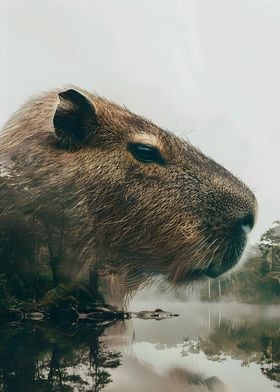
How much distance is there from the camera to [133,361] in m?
3.13

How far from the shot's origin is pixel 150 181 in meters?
4.90

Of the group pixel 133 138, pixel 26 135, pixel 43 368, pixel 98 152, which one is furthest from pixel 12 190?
pixel 43 368

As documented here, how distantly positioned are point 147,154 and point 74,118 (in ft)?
2.51

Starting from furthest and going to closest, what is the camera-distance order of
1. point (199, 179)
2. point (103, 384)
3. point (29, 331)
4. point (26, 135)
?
1. point (26, 135)
2. point (199, 179)
3. point (29, 331)
4. point (103, 384)

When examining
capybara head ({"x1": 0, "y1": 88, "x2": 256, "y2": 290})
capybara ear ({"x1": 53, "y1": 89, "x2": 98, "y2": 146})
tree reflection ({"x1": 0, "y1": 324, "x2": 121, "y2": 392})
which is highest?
capybara ear ({"x1": 53, "y1": 89, "x2": 98, "y2": 146})

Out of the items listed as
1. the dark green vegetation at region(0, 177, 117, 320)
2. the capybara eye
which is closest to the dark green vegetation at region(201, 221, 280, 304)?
the dark green vegetation at region(0, 177, 117, 320)

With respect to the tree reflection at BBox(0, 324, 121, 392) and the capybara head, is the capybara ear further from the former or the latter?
the tree reflection at BBox(0, 324, 121, 392)

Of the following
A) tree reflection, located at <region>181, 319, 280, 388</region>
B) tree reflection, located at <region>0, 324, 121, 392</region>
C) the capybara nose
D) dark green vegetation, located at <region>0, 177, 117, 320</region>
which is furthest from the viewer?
dark green vegetation, located at <region>0, 177, 117, 320</region>

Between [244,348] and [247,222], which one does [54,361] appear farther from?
[247,222]

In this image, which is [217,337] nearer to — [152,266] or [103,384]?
[152,266]

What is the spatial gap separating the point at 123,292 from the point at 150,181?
54.6 inches

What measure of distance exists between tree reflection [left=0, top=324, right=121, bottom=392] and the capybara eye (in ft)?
5.50

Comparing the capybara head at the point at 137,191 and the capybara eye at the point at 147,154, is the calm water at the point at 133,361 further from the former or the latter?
the capybara eye at the point at 147,154

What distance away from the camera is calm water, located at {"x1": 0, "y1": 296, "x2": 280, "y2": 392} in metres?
2.48
